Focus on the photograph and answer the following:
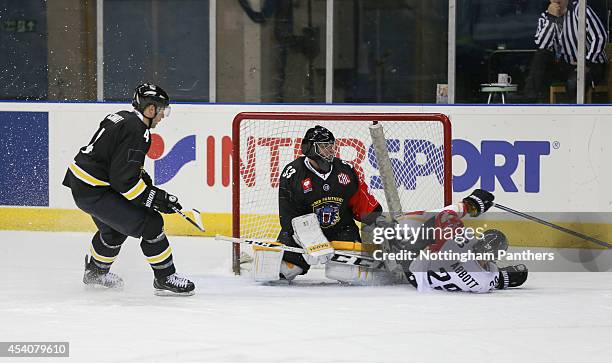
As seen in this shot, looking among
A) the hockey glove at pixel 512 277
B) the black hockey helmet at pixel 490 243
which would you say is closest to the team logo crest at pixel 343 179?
the black hockey helmet at pixel 490 243

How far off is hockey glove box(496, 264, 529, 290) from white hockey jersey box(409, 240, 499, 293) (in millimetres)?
69

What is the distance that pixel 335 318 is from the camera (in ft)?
14.9

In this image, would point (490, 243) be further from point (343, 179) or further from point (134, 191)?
point (134, 191)

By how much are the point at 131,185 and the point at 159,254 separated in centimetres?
34

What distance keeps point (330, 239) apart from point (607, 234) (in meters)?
1.88

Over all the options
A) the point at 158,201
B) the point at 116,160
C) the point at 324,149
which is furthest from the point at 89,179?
the point at 324,149

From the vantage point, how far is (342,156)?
672 cm

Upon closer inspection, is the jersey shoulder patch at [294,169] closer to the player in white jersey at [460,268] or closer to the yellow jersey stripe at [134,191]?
the player in white jersey at [460,268]

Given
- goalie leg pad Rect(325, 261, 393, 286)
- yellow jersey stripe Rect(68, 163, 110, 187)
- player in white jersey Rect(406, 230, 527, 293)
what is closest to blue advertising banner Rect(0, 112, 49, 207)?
yellow jersey stripe Rect(68, 163, 110, 187)

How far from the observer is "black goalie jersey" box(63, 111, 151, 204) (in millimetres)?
4938

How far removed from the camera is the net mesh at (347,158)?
622cm

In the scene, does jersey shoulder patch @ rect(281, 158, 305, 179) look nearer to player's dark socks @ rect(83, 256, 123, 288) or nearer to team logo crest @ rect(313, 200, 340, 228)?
team logo crest @ rect(313, 200, 340, 228)

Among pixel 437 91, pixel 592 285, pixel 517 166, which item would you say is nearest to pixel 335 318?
pixel 592 285

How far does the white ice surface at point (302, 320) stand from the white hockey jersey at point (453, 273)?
6 cm
